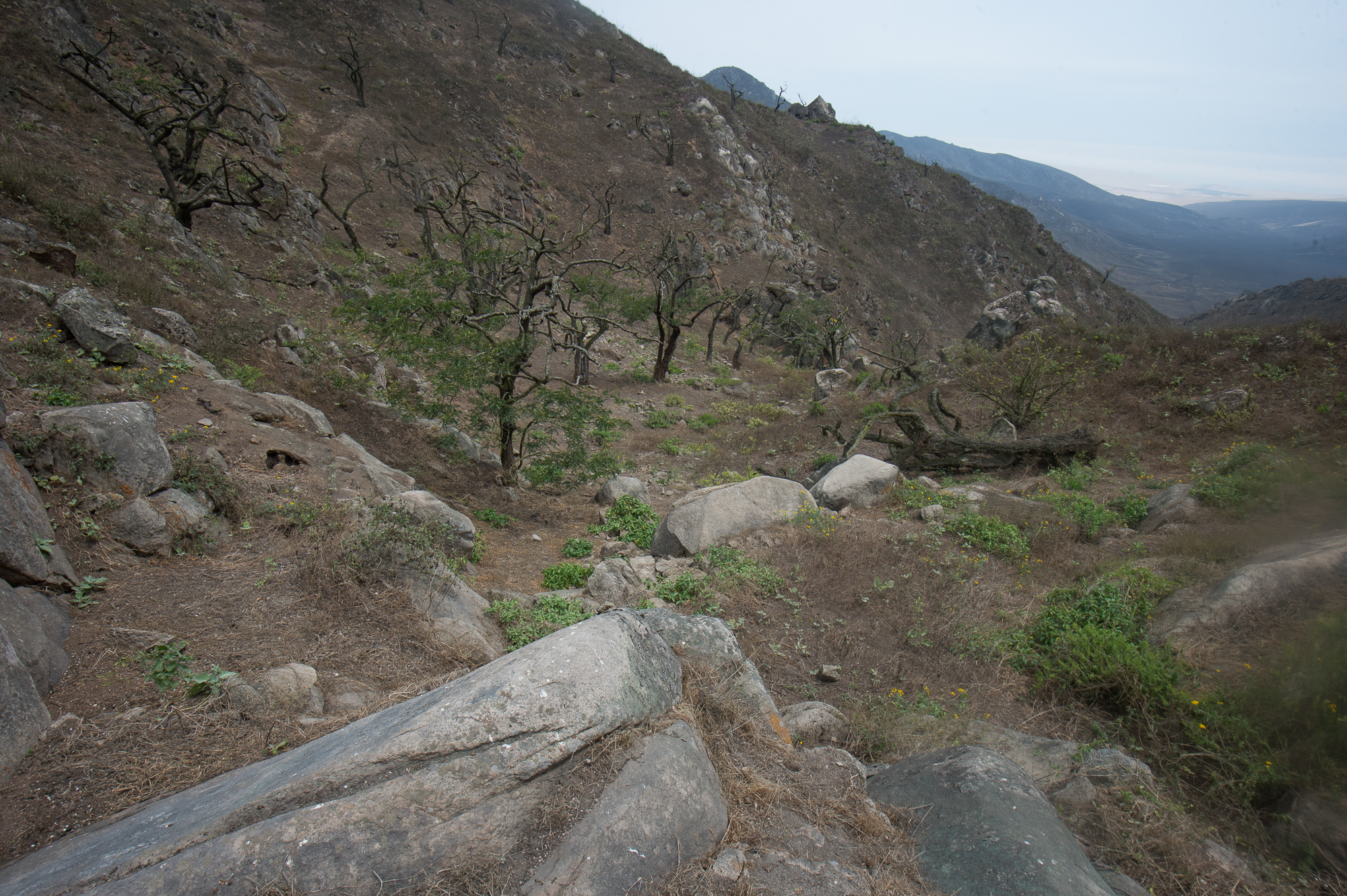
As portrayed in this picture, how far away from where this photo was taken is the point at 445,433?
10.5 meters

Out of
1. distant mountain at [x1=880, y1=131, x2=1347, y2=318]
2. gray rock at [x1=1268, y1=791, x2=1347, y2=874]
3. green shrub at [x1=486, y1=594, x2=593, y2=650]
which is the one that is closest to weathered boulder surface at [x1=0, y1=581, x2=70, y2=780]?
green shrub at [x1=486, y1=594, x2=593, y2=650]

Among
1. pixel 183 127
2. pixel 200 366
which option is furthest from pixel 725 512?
pixel 183 127

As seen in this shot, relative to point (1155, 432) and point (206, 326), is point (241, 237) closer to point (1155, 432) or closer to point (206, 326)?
point (206, 326)

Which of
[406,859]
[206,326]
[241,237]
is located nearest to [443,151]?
[241,237]

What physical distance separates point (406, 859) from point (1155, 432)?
1491 cm

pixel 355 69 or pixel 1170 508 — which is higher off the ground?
pixel 355 69

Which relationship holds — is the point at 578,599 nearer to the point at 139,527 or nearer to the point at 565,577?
the point at 565,577

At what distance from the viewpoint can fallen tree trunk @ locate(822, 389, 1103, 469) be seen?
10.6m

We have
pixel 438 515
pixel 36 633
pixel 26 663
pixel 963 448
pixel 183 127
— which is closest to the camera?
pixel 26 663

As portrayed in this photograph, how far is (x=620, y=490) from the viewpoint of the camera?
988 centimetres

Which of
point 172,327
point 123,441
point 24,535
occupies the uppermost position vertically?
point 172,327

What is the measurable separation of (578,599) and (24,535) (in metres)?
4.01

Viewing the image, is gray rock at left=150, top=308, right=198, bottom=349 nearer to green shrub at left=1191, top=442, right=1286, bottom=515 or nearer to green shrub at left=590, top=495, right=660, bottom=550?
green shrub at left=590, top=495, right=660, bottom=550

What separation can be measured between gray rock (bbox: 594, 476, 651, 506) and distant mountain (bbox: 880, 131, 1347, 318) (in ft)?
228
